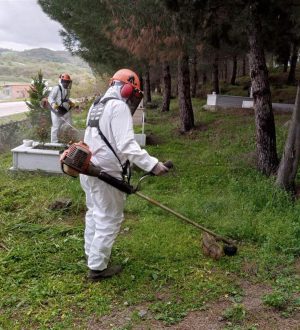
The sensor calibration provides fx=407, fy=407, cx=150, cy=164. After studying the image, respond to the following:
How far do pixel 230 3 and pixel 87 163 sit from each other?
16.7ft

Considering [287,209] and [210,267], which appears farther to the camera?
[287,209]

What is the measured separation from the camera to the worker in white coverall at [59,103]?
366 inches

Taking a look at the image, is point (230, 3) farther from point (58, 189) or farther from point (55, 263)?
point (55, 263)

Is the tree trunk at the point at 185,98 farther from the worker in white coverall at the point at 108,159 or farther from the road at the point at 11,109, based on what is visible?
the road at the point at 11,109

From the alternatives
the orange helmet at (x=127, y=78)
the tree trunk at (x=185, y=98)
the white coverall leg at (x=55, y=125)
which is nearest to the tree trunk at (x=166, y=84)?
the tree trunk at (x=185, y=98)

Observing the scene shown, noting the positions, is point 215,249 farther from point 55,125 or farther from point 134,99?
point 55,125

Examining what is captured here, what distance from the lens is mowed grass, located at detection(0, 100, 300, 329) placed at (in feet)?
11.7

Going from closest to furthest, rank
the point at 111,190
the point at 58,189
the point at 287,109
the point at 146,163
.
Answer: the point at 146,163
the point at 111,190
the point at 58,189
the point at 287,109

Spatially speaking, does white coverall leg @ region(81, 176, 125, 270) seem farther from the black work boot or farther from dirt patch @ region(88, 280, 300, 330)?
dirt patch @ region(88, 280, 300, 330)

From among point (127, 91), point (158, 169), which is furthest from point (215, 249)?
point (127, 91)

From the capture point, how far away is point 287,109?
48.1 feet

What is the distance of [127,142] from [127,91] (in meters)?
0.57

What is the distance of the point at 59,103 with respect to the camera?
30.7 feet

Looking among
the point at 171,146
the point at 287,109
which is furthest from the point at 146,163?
the point at 287,109
